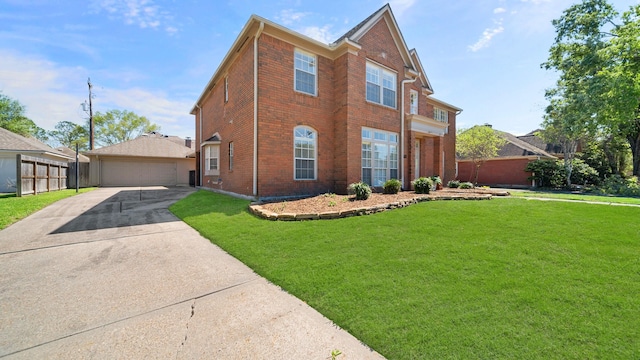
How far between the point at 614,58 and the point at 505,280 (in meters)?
23.5

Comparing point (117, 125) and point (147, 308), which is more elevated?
point (117, 125)

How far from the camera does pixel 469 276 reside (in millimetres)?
3414

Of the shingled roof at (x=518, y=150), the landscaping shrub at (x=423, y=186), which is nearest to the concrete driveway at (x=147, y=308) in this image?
the landscaping shrub at (x=423, y=186)

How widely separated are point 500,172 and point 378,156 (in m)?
19.6

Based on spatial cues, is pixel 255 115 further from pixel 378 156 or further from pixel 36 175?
pixel 36 175

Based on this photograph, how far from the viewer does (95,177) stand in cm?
2088

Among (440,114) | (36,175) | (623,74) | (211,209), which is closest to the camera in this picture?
(211,209)

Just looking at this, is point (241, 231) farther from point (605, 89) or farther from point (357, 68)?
point (605, 89)

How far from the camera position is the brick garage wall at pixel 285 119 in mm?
9562

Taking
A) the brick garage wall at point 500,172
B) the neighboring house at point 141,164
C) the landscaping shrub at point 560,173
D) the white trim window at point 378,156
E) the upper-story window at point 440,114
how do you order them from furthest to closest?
the brick garage wall at point 500,172, the neighboring house at point 141,164, the landscaping shrub at point 560,173, the upper-story window at point 440,114, the white trim window at point 378,156

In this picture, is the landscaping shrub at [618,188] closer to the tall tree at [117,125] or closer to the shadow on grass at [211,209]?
Answer: the shadow on grass at [211,209]

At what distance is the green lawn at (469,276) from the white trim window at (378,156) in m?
5.58

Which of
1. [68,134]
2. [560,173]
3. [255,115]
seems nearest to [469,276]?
[255,115]

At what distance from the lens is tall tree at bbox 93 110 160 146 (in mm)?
38428
